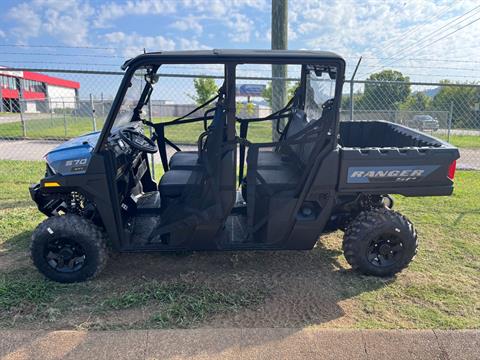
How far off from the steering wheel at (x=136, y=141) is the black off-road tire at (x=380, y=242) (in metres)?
1.87

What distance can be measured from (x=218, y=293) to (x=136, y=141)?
1.49 metres

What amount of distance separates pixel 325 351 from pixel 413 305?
981mm

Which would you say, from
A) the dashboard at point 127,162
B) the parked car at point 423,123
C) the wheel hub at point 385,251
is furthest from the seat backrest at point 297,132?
the parked car at point 423,123

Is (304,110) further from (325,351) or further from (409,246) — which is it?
(325,351)

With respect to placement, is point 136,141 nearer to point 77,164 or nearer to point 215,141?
point 77,164

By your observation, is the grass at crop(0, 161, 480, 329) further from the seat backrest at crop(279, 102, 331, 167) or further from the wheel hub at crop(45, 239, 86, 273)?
the seat backrest at crop(279, 102, 331, 167)

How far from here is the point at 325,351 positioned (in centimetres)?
245

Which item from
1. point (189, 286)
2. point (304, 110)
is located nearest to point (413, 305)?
point (189, 286)

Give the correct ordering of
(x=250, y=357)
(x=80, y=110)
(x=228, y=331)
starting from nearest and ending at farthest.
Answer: (x=250, y=357)
(x=228, y=331)
(x=80, y=110)

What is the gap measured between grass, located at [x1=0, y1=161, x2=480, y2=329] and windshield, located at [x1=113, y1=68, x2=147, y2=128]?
52.1 inches

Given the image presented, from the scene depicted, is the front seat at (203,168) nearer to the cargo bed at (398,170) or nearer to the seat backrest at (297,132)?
the seat backrest at (297,132)

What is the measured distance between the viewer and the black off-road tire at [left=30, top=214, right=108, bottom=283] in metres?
3.12

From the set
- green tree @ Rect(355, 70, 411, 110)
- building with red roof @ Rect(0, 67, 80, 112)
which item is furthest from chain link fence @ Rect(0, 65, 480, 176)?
building with red roof @ Rect(0, 67, 80, 112)

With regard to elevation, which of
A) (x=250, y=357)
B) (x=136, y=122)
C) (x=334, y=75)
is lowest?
(x=250, y=357)
